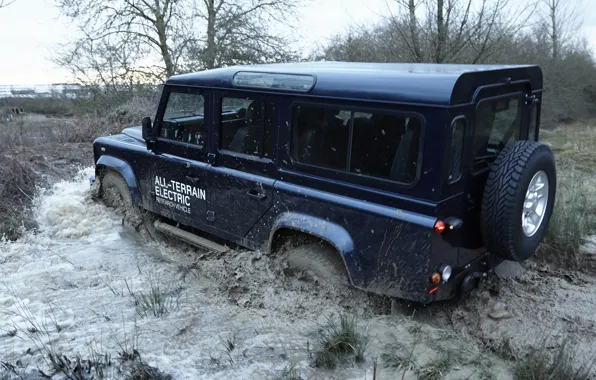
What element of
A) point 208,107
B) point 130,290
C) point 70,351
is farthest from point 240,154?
point 70,351

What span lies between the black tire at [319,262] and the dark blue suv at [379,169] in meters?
0.01

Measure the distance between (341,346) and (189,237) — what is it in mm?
2165

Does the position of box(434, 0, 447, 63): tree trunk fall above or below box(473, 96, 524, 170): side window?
above

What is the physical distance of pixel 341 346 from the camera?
10.2 ft

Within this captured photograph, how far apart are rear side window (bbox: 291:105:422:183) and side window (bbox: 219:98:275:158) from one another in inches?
10.4

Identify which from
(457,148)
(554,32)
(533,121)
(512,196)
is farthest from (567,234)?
(554,32)

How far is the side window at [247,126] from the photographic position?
151 inches

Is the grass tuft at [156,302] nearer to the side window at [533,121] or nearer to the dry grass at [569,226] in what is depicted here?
the side window at [533,121]

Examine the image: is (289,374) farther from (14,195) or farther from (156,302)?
(14,195)

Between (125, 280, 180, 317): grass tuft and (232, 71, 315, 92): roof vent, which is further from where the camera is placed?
(125, 280, 180, 317): grass tuft

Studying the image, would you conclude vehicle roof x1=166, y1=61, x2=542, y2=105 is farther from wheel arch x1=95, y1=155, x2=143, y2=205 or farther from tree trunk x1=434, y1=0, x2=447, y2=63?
tree trunk x1=434, y1=0, x2=447, y2=63

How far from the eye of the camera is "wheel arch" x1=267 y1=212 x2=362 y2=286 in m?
3.38

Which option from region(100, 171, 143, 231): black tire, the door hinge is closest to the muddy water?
region(100, 171, 143, 231): black tire

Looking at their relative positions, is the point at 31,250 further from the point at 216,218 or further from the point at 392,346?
the point at 392,346
